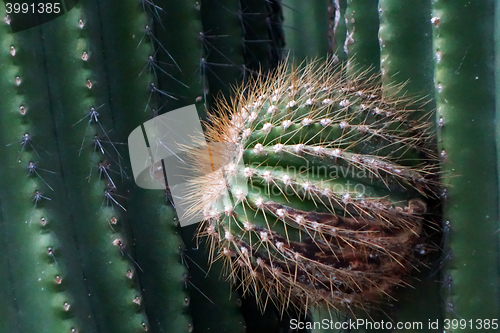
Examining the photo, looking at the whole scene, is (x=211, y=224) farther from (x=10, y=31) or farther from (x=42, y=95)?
(x=10, y=31)

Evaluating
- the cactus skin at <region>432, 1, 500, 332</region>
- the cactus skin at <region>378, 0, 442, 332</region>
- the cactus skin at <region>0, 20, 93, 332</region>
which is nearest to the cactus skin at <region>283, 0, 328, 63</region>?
the cactus skin at <region>378, 0, 442, 332</region>

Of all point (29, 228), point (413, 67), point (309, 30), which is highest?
point (309, 30)

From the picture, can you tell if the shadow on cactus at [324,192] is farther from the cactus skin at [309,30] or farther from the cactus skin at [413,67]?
the cactus skin at [309,30]

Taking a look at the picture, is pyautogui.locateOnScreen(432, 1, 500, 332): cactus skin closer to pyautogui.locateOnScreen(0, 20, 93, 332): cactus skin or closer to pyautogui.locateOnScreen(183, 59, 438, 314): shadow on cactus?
pyautogui.locateOnScreen(183, 59, 438, 314): shadow on cactus

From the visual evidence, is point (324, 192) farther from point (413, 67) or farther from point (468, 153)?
point (413, 67)

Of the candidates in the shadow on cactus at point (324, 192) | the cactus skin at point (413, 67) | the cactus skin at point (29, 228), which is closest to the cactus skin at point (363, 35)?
the cactus skin at point (413, 67)

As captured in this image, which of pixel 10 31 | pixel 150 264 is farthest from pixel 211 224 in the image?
pixel 10 31

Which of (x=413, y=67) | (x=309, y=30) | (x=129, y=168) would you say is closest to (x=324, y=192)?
(x=413, y=67)
